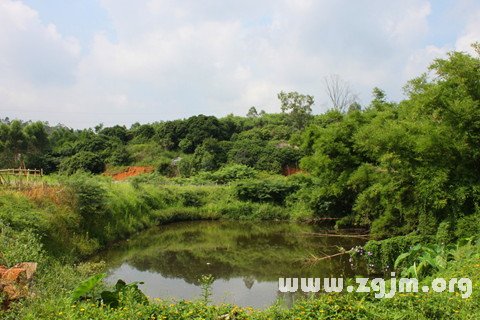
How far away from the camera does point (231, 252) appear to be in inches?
695

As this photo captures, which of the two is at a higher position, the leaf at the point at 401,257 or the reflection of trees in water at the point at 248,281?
the leaf at the point at 401,257

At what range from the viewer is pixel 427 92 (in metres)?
11.9

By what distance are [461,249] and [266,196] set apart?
18437 millimetres

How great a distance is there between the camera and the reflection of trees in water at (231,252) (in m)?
13.9

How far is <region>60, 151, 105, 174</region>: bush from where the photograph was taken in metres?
37.2

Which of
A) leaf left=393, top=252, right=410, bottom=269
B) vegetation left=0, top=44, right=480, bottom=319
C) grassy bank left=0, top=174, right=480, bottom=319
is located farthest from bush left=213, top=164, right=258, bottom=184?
leaf left=393, top=252, right=410, bottom=269

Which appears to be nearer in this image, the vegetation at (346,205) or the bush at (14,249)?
the vegetation at (346,205)

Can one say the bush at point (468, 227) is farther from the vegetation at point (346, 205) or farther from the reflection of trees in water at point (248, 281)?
the reflection of trees in water at point (248, 281)

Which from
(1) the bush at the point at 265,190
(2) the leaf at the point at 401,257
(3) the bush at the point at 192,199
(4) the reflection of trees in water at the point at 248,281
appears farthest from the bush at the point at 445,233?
(3) the bush at the point at 192,199

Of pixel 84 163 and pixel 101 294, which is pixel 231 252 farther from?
pixel 84 163

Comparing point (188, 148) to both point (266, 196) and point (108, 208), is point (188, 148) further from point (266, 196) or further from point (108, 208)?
point (108, 208)

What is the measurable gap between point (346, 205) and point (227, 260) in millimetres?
9526

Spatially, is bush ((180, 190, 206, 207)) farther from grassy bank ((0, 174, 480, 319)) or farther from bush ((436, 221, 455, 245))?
bush ((436, 221, 455, 245))

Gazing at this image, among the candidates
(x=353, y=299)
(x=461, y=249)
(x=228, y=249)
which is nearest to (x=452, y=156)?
(x=461, y=249)
